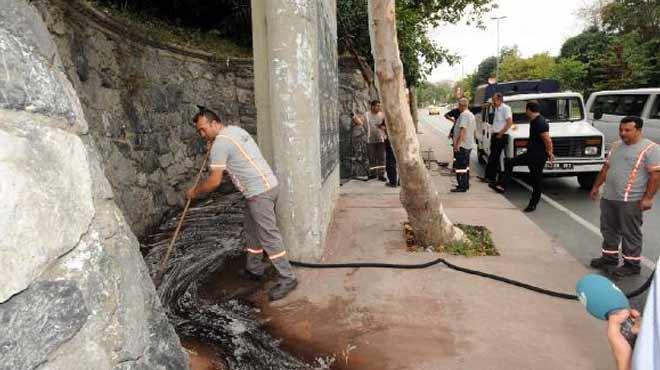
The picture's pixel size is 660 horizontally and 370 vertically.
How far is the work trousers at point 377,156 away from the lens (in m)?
9.98

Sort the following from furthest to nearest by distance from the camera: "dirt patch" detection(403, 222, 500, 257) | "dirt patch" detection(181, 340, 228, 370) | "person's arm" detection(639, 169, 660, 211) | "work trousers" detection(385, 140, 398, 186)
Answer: "work trousers" detection(385, 140, 398, 186)
"dirt patch" detection(403, 222, 500, 257)
"person's arm" detection(639, 169, 660, 211)
"dirt patch" detection(181, 340, 228, 370)

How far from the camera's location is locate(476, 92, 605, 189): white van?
8594 millimetres

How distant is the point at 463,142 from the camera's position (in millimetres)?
8469

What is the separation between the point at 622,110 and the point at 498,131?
3776 millimetres

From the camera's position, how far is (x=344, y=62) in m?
10.8

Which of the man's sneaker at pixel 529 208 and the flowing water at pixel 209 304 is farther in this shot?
the man's sneaker at pixel 529 208

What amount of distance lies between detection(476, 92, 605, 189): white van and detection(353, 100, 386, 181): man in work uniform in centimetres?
246

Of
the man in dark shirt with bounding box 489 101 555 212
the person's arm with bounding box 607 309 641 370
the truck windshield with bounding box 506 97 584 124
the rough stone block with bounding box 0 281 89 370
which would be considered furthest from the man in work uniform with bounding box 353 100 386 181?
the rough stone block with bounding box 0 281 89 370

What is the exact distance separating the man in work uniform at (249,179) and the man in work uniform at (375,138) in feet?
18.6

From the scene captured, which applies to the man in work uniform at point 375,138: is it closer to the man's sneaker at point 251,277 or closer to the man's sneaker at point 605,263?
the man's sneaker at point 605,263

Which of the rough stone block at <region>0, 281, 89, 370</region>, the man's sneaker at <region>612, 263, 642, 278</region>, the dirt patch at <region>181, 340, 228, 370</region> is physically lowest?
the dirt patch at <region>181, 340, 228, 370</region>

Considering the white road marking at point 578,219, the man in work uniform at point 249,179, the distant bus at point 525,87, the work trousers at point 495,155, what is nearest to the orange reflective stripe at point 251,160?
the man in work uniform at point 249,179

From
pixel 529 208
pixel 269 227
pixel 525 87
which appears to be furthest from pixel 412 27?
pixel 269 227

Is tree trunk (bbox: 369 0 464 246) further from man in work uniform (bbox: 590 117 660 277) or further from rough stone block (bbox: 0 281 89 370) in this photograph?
rough stone block (bbox: 0 281 89 370)
